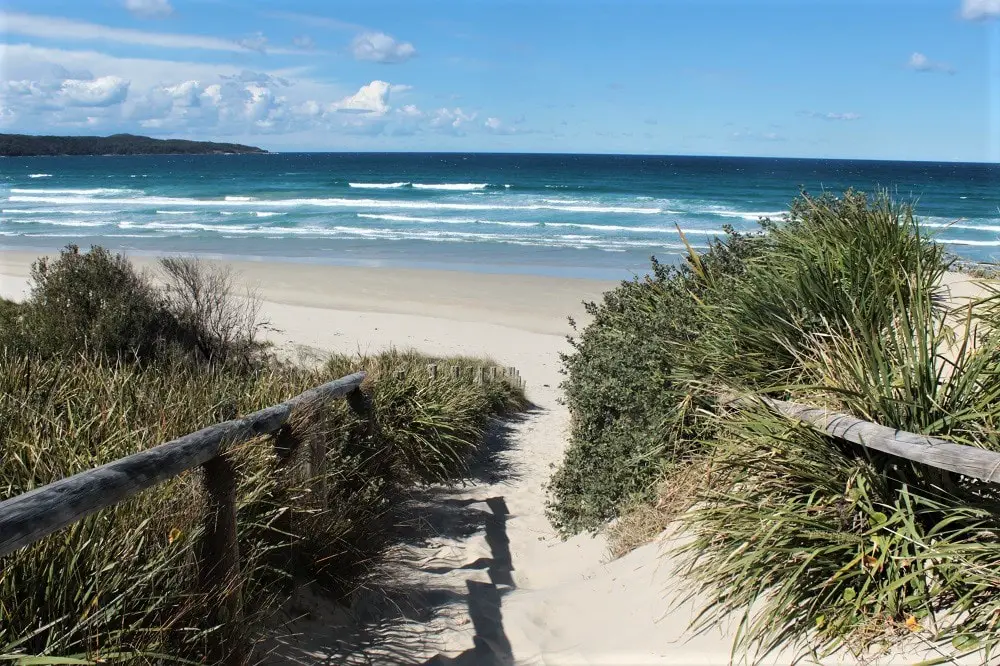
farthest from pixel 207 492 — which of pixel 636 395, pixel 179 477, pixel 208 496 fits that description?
pixel 636 395

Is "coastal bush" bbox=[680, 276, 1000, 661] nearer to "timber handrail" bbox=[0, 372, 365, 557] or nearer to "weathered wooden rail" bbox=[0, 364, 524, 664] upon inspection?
"weathered wooden rail" bbox=[0, 364, 524, 664]

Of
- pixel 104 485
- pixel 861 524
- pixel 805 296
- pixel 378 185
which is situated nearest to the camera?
pixel 104 485

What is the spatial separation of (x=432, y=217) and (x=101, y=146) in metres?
131

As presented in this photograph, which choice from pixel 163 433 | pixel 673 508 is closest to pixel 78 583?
pixel 163 433

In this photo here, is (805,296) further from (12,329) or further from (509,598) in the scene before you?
(12,329)

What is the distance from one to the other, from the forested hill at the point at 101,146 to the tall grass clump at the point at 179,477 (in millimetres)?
157405

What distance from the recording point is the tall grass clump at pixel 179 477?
9.58 feet

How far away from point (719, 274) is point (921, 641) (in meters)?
4.38

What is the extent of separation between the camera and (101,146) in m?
154

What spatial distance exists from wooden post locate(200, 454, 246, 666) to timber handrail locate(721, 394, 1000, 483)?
2.62m

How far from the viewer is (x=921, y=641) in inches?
124

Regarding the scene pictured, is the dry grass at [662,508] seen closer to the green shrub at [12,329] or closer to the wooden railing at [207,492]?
the wooden railing at [207,492]

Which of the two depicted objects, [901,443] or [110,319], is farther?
[110,319]

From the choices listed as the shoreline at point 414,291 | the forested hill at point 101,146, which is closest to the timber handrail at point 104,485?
the shoreline at point 414,291
